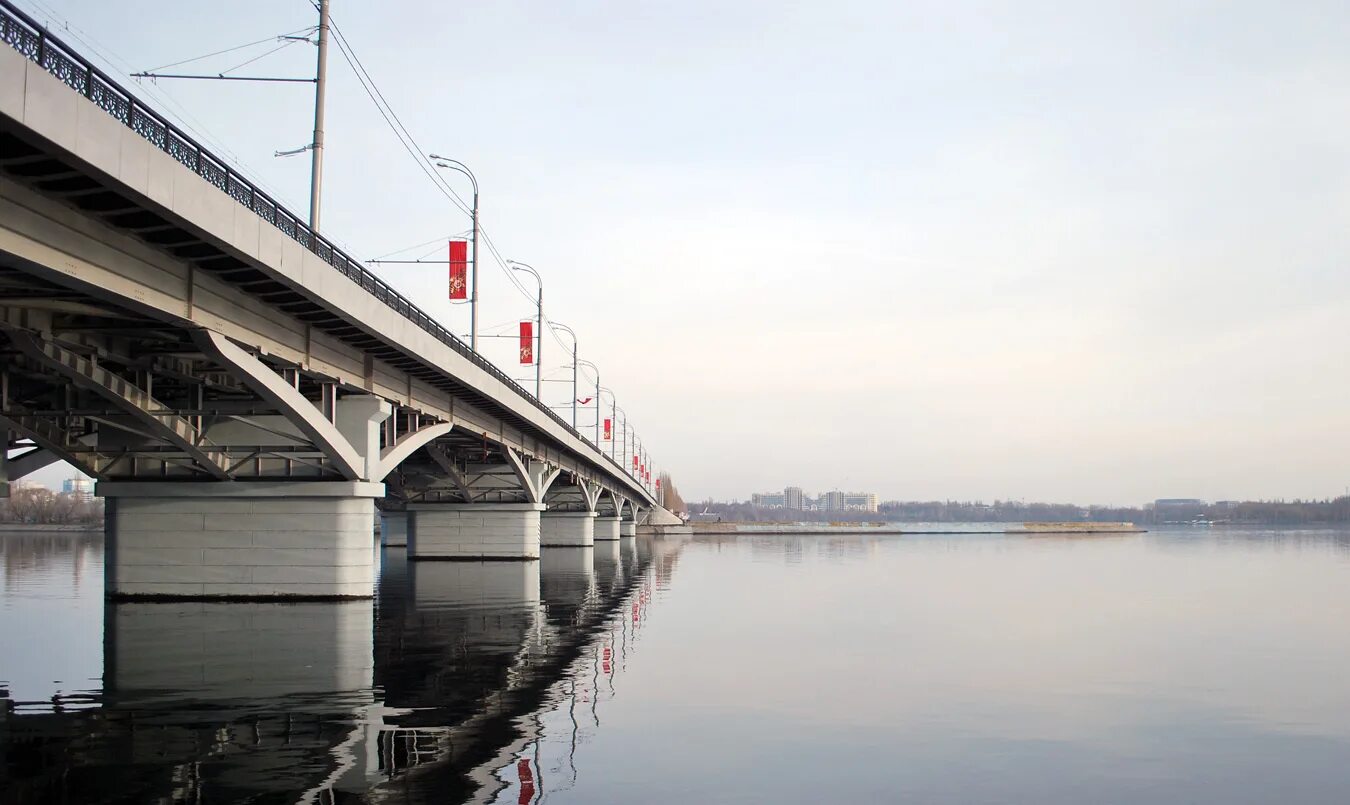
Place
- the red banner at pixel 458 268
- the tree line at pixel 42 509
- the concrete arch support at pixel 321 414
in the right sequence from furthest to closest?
the tree line at pixel 42 509, the red banner at pixel 458 268, the concrete arch support at pixel 321 414

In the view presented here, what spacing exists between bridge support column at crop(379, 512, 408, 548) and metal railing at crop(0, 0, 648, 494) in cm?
5704

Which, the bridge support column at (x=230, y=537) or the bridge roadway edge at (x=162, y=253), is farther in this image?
the bridge support column at (x=230, y=537)

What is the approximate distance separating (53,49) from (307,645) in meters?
12.7

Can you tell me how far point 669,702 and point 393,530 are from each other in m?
82.6

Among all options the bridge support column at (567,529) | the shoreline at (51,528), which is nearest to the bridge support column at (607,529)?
the bridge support column at (567,529)

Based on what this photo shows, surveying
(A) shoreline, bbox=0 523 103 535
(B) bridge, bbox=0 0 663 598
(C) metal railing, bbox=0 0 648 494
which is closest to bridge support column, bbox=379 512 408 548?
(B) bridge, bbox=0 0 663 598

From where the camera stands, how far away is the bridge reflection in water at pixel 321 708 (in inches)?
477

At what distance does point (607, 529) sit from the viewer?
10781cm

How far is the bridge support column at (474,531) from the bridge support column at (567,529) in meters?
25.4

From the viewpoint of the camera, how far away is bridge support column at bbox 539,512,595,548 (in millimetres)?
85062

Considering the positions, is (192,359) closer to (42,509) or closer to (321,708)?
(321,708)

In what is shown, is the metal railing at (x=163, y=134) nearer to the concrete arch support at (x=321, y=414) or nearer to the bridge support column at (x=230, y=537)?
the concrete arch support at (x=321, y=414)

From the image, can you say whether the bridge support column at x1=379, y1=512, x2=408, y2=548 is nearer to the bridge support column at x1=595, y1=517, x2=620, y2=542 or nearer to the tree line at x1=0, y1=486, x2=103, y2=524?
the bridge support column at x1=595, y1=517, x2=620, y2=542

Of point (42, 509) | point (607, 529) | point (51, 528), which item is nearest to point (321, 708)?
point (607, 529)
